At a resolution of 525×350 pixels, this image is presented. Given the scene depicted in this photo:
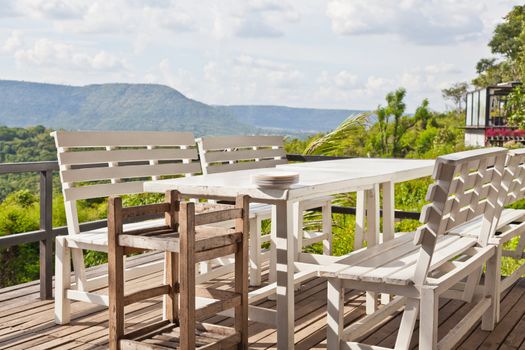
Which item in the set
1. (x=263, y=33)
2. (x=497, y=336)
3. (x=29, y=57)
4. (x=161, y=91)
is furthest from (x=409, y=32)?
(x=497, y=336)

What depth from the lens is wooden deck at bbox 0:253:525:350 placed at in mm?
3010

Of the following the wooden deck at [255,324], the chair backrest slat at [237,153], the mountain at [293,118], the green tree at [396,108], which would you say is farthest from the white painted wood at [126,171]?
the mountain at [293,118]

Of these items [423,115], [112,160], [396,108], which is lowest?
[112,160]

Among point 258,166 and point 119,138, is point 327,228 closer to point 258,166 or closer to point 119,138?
point 258,166

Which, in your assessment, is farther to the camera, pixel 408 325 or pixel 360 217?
pixel 360 217

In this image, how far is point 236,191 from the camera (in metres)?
2.59

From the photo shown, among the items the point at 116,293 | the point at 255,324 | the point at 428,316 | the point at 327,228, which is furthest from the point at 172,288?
the point at 327,228

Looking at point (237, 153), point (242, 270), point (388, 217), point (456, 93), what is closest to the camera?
point (242, 270)

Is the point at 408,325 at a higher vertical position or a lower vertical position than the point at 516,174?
lower

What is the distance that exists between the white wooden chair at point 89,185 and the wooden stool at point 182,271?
2.01 feet

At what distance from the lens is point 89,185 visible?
3.34 m

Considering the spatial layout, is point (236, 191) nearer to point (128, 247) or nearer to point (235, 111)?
point (128, 247)

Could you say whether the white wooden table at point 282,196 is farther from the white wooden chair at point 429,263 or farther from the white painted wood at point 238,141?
the white painted wood at point 238,141

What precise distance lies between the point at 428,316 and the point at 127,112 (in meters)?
57.2
